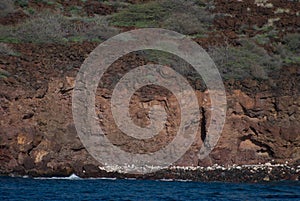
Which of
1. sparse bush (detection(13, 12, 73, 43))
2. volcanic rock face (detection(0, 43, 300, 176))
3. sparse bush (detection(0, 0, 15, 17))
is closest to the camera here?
volcanic rock face (detection(0, 43, 300, 176))

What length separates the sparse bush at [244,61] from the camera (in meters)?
32.8

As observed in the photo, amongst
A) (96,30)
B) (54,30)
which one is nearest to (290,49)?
(96,30)

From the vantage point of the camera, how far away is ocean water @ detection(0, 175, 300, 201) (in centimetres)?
2275

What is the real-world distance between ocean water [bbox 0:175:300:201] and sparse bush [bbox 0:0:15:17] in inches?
591

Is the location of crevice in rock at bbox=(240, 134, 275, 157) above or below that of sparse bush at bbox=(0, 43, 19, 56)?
below

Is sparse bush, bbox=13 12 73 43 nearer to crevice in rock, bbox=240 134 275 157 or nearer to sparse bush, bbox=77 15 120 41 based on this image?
sparse bush, bbox=77 15 120 41

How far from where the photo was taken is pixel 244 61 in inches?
1367

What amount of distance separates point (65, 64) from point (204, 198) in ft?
37.4

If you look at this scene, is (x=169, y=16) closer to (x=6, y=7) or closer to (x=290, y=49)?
(x=290, y=49)

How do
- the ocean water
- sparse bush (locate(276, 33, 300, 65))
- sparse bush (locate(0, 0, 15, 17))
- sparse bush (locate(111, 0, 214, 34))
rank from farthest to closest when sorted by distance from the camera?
sparse bush (locate(111, 0, 214, 34)), sparse bush (locate(0, 0, 15, 17)), sparse bush (locate(276, 33, 300, 65)), the ocean water

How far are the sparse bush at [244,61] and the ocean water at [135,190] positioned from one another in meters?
7.27

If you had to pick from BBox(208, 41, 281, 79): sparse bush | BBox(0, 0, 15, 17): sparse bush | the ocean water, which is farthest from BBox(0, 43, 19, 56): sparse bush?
BBox(208, 41, 281, 79): sparse bush

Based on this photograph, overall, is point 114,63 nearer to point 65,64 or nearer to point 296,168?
point 65,64

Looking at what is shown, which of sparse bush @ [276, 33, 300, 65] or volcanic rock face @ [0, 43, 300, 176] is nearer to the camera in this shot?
volcanic rock face @ [0, 43, 300, 176]
